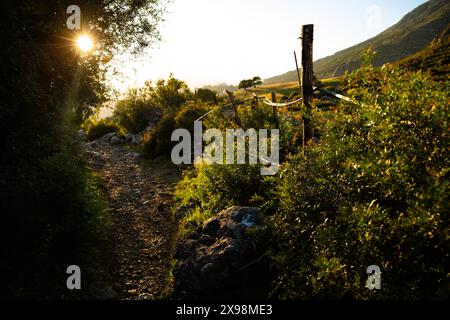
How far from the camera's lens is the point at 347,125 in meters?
5.44

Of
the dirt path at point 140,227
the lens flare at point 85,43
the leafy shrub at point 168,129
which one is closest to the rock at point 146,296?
the dirt path at point 140,227

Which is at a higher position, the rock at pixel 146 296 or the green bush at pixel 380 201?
the green bush at pixel 380 201

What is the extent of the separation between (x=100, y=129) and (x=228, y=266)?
26.3 metres

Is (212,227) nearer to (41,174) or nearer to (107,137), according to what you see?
(41,174)

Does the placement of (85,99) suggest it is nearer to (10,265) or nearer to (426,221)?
(10,265)

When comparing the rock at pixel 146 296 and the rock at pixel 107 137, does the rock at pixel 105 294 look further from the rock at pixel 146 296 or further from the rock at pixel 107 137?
the rock at pixel 107 137

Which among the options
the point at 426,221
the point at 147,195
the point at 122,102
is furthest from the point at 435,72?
the point at 426,221

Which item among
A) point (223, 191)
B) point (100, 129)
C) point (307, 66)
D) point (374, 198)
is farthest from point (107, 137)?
point (374, 198)

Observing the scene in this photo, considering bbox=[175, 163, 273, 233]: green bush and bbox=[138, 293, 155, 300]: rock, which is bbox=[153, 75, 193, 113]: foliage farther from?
bbox=[138, 293, 155, 300]: rock

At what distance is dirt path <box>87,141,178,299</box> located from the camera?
23.4ft

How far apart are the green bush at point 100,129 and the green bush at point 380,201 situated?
1025 inches

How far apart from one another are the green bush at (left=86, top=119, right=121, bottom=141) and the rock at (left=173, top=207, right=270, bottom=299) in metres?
24.4

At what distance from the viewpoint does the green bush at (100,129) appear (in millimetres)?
28844
